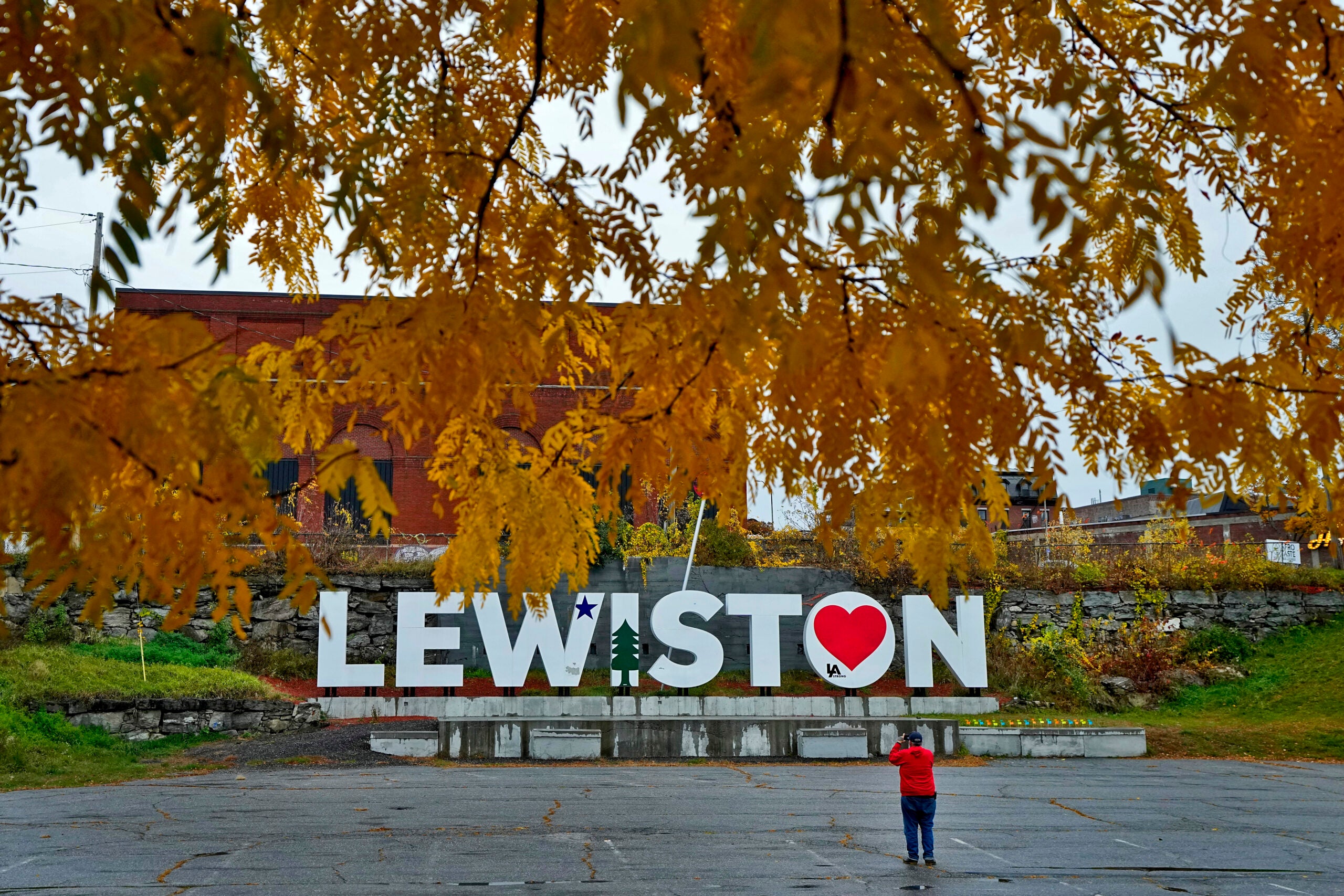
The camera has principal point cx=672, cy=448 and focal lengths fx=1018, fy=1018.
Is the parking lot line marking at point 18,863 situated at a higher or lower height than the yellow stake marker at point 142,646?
lower

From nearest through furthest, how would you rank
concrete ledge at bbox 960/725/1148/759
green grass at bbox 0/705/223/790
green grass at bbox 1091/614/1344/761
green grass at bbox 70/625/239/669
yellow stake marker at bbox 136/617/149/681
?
1. green grass at bbox 0/705/223/790
2. concrete ledge at bbox 960/725/1148/759
3. green grass at bbox 1091/614/1344/761
4. yellow stake marker at bbox 136/617/149/681
5. green grass at bbox 70/625/239/669

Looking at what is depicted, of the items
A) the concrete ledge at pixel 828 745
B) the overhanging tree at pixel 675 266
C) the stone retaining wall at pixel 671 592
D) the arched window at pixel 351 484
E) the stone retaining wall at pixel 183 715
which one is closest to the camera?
the overhanging tree at pixel 675 266

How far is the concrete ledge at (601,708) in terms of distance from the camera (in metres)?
18.7

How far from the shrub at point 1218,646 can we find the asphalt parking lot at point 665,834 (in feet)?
26.0

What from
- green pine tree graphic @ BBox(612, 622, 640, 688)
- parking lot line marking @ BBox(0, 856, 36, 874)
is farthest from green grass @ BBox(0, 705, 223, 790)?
green pine tree graphic @ BBox(612, 622, 640, 688)

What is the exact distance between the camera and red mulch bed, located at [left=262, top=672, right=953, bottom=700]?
64.3 ft

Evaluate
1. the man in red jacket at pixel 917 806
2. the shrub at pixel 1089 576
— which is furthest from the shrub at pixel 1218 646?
the man in red jacket at pixel 917 806

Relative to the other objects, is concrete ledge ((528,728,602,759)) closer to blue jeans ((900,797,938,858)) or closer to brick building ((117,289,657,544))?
blue jeans ((900,797,938,858))

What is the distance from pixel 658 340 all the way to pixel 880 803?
9.57 m

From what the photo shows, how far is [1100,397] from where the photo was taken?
3498mm

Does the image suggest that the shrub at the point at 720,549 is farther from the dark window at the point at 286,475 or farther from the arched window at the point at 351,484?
the dark window at the point at 286,475

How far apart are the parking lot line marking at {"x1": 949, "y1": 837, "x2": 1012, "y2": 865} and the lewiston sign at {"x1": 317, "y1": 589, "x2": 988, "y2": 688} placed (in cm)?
908

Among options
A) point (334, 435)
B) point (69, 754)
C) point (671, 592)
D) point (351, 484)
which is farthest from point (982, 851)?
point (334, 435)

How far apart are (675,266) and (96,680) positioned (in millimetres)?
17692
